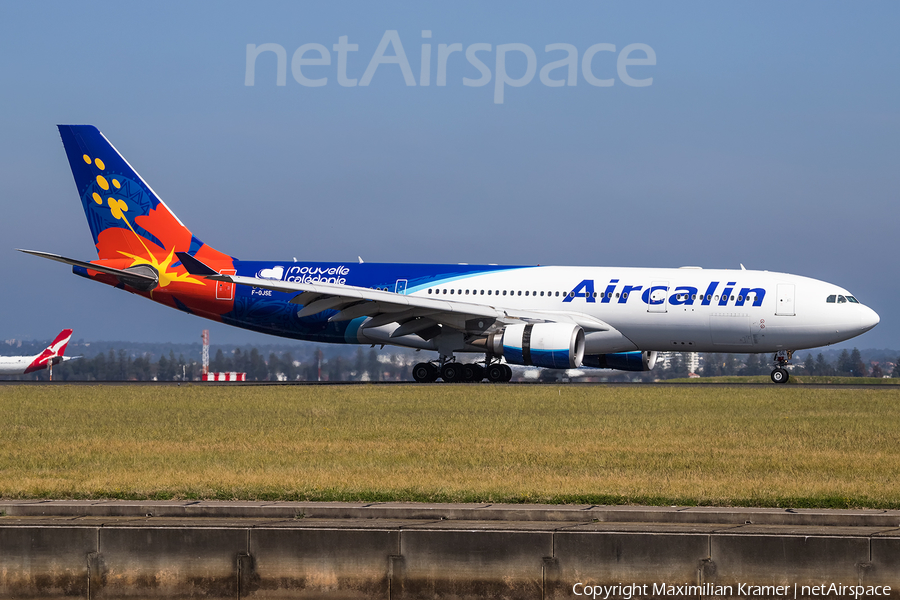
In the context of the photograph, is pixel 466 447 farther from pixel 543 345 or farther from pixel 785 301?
pixel 785 301

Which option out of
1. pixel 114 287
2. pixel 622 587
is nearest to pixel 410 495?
pixel 622 587

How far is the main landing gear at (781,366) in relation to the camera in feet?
120

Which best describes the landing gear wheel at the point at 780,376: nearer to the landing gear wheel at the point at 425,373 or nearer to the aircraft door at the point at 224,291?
the landing gear wheel at the point at 425,373

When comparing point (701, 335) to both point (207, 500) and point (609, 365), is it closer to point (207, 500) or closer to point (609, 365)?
point (609, 365)

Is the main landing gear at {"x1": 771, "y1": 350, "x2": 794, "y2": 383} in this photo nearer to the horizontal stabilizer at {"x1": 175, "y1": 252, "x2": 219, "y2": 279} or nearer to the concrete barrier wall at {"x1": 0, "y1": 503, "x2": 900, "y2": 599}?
the horizontal stabilizer at {"x1": 175, "y1": 252, "x2": 219, "y2": 279}

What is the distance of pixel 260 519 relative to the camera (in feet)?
36.1

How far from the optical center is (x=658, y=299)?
117 feet

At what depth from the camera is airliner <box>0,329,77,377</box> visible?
80.8 metres

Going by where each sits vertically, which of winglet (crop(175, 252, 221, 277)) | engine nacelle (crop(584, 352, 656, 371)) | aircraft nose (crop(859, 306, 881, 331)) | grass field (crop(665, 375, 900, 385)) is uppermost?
winglet (crop(175, 252, 221, 277))

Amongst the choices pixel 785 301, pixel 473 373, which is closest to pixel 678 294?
pixel 785 301

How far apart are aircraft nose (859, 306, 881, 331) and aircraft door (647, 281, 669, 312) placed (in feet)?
21.0

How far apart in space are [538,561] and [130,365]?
59.6 metres

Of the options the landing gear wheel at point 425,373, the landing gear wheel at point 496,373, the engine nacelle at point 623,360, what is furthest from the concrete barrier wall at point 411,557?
the engine nacelle at point 623,360

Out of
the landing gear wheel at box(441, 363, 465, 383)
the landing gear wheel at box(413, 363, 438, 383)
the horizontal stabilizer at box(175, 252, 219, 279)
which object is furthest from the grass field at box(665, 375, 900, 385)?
the horizontal stabilizer at box(175, 252, 219, 279)
